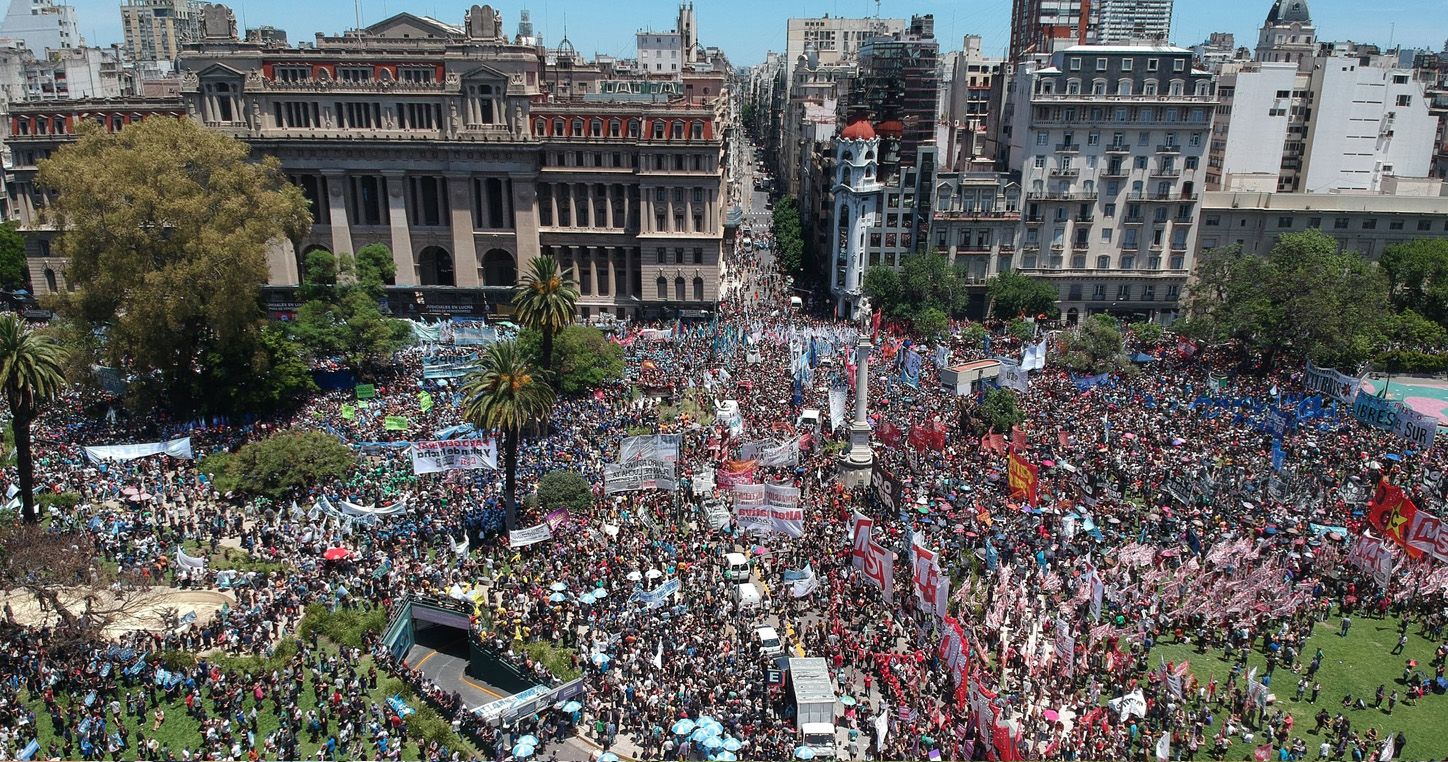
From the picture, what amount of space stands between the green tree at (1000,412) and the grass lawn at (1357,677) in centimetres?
1864

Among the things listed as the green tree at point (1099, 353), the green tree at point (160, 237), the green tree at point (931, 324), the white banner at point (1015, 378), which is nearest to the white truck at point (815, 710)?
the white banner at point (1015, 378)

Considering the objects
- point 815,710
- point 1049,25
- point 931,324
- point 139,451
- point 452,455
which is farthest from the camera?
point 1049,25

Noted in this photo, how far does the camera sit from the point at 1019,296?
81.6 metres

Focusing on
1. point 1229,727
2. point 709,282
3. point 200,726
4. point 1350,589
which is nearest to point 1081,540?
point 1350,589

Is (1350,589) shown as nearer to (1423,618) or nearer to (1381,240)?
(1423,618)

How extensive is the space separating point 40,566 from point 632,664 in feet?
67.2

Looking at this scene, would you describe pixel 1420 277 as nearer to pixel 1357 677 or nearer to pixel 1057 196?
pixel 1057 196

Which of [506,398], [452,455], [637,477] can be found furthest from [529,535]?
[452,455]

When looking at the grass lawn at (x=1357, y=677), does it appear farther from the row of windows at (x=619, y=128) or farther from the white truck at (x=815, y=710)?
the row of windows at (x=619, y=128)

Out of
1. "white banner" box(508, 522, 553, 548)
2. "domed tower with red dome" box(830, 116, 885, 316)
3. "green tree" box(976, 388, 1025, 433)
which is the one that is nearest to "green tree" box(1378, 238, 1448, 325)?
"domed tower with red dome" box(830, 116, 885, 316)

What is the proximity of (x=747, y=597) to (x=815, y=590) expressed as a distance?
299 centimetres

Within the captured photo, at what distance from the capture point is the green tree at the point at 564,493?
150 feet

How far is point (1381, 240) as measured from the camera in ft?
282

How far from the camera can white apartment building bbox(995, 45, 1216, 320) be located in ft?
265
